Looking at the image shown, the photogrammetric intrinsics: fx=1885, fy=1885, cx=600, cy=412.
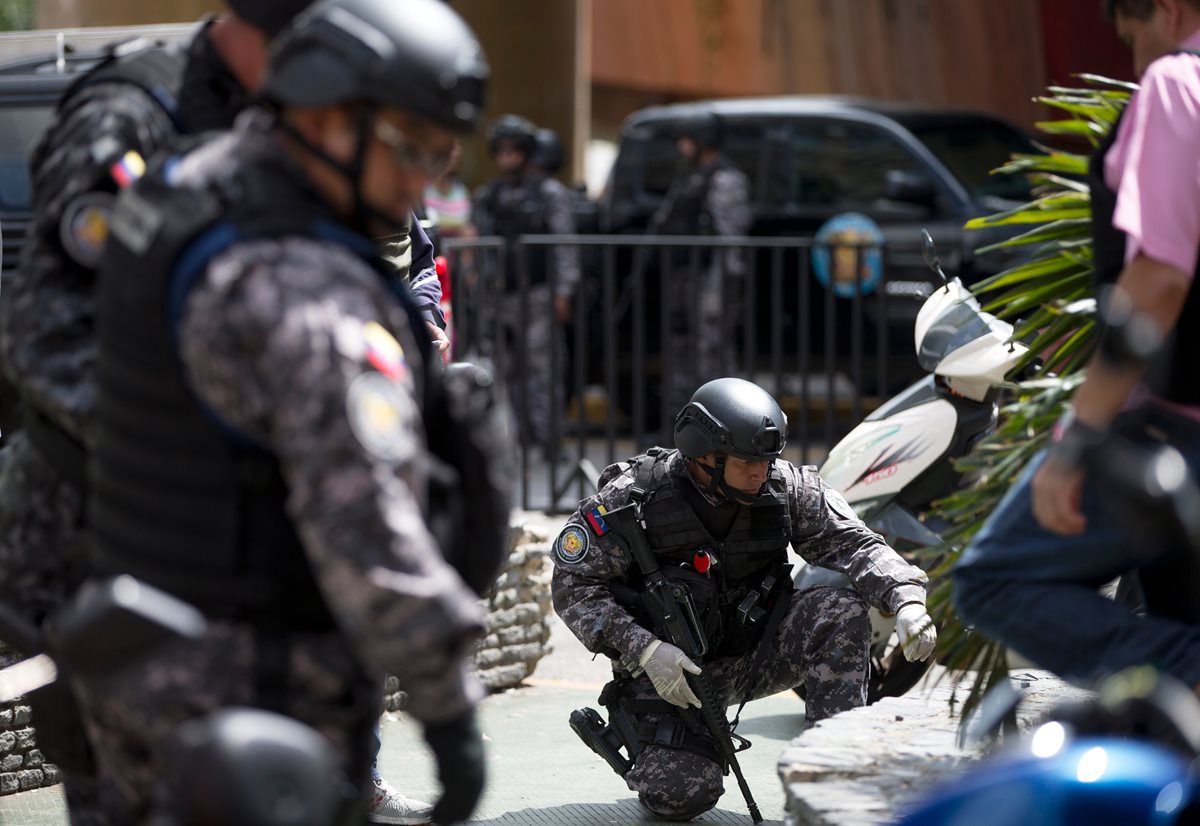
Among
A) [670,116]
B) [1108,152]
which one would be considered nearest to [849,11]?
[670,116]

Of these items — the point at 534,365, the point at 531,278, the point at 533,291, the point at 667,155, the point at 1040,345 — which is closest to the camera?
the point at 1040,345

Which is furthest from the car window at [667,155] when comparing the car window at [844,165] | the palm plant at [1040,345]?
the palm plant at [1040,345]

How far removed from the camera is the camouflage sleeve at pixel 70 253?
2900 mm

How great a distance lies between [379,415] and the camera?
2215 mm

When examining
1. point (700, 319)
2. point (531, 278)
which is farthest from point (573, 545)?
point (531, 278)

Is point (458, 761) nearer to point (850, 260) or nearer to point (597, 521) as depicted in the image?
point (597, 521)

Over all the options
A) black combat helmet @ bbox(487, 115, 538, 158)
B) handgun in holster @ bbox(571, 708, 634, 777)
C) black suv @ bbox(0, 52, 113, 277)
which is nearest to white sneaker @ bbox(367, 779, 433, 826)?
handgun in holster @ bbox(571, 708, 634, 777)

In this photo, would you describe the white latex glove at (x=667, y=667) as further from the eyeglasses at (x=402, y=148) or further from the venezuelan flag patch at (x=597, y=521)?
the eyeglasses at (x=402, y=148)

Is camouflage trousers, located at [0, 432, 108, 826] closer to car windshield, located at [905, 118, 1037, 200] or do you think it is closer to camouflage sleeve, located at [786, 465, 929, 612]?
camouflage sleeve, located at [786, 465, 929, 612]

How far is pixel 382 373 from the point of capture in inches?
88.2

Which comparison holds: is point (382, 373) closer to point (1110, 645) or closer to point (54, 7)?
point (1110, 645)

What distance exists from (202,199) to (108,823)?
0.85m

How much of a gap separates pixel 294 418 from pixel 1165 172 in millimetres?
1322

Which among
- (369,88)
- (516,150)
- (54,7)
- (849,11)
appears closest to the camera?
(369,88)
